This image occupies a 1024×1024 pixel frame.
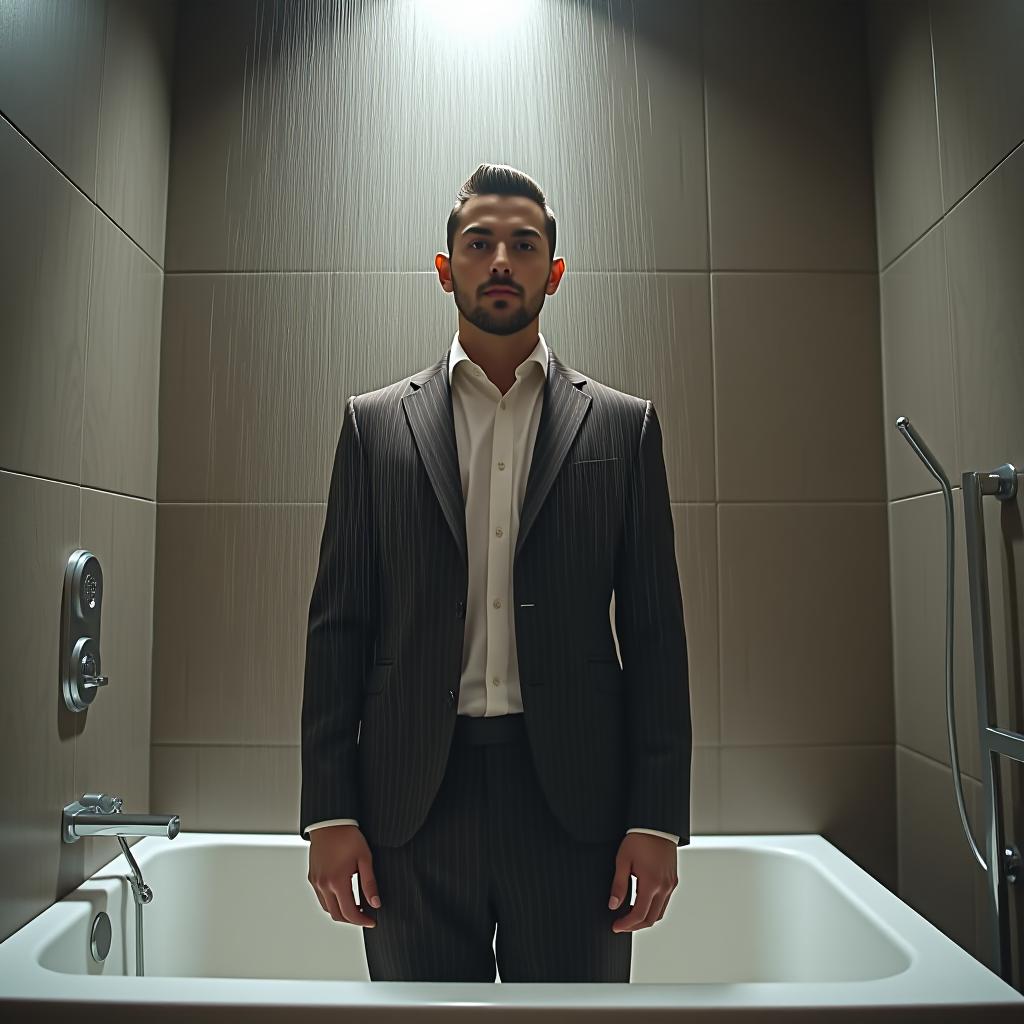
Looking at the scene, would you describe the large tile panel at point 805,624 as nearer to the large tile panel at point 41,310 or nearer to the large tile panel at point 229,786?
the large tile panel at point 229,786

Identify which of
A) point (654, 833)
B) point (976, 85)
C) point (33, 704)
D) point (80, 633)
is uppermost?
point (976, 85)

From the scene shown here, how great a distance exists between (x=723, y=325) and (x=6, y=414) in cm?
143

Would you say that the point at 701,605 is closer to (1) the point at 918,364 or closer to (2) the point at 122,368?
(1) the point at 918,364

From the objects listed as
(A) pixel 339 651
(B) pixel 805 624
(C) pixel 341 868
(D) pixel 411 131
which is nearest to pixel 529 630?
(A) pixel 339 651

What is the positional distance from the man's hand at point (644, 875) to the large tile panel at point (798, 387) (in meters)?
1.02

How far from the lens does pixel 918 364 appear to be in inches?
75.4

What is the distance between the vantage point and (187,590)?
209 centimetres

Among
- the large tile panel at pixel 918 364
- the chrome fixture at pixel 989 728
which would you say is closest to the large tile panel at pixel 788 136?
the large tile panel at pixel 918 364

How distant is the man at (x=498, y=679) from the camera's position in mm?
1227

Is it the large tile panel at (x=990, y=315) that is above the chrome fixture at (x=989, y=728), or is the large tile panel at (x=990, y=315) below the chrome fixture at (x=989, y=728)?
above

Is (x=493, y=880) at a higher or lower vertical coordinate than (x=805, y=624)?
lower

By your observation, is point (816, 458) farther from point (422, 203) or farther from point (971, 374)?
point (422, 203)

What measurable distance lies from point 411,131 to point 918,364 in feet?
3.95

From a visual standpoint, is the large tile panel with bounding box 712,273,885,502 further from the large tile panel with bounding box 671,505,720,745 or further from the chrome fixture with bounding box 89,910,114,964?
the chrome fixture with bounding box 89,910,114,964
